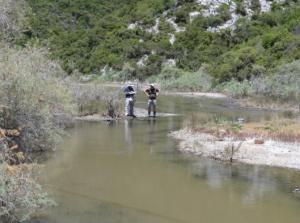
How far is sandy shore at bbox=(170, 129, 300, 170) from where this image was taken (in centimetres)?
1960

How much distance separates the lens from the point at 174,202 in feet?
48.5

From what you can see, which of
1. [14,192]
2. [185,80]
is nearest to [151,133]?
[14,192]

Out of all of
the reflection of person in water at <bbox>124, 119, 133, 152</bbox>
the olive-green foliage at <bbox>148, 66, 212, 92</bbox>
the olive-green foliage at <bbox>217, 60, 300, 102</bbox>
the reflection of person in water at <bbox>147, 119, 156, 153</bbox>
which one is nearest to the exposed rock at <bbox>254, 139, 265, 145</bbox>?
the reflection of person in water at <bbox>147, 119, 156, 153</bbox>

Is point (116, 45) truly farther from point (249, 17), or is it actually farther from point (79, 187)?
point (79, 187)

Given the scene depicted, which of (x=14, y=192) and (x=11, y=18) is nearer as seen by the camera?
(x=14, y=192)

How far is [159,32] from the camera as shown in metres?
82.6

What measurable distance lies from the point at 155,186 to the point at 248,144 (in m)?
6.26

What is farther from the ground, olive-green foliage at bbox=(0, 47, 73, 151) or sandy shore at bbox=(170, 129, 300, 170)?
olive-green foliage at bbox=(0, 47, 73, 151)

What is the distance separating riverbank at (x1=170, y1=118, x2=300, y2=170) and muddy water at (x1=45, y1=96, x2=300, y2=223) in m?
0.73

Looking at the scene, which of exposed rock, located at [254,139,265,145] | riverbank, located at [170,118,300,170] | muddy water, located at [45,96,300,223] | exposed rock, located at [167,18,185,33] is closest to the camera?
muddy water, located at [45,96,300,223]

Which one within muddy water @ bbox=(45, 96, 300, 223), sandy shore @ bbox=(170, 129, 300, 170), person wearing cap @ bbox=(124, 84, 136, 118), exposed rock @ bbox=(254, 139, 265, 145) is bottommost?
muddy water @ bbox=(45, 96, 300, 223)

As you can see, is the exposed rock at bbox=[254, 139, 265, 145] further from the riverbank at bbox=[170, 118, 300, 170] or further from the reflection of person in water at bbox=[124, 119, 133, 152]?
the reflection of person in water at bbox=[124, 119, 133, 152]

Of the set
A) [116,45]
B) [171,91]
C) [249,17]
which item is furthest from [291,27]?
[116,45]

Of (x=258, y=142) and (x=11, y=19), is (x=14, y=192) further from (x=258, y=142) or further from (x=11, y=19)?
(x=258, y=142)
